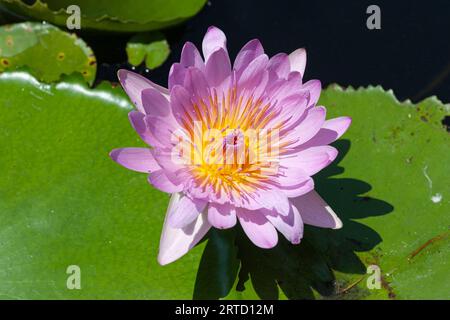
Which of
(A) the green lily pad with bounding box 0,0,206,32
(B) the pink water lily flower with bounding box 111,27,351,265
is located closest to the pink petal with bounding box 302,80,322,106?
(B) the pink water lily flower with bounding box 111,27,351,265

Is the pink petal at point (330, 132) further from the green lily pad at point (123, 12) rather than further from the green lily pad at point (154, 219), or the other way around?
the green lily pad at point (123, 12)

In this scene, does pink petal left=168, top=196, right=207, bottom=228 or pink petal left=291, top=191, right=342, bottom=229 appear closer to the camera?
pink petal left=168, top=196, right=207, bottom=228

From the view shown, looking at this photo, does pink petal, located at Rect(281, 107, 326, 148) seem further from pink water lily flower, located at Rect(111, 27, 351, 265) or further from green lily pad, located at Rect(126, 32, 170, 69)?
green lily pad, located at Rect(126, 32, 170, 69)

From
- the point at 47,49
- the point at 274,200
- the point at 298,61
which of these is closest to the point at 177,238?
the point at 274,200

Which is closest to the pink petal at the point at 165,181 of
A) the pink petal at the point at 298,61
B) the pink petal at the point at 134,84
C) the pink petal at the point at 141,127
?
the pink petal at the point at 141,127

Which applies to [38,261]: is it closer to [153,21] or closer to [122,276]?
[122,276]
